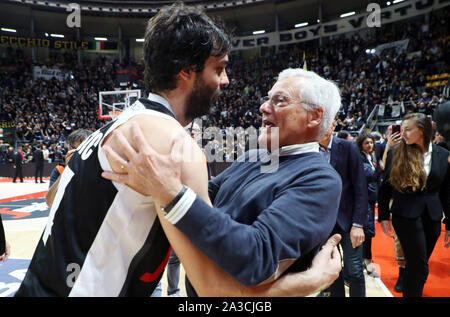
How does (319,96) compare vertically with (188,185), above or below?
above

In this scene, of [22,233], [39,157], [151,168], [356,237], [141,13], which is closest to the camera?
[151,168]

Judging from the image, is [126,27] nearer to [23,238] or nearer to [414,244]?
[23,238]

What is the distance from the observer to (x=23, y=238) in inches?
189

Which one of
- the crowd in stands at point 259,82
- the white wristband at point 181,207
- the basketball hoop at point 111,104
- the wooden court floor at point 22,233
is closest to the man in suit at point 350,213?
the wooden court floor at point 22,233

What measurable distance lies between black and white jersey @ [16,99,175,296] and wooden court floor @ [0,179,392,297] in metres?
2.21

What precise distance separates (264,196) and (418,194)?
2.11 meters

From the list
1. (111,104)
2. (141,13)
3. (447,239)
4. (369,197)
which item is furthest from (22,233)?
(141,13)

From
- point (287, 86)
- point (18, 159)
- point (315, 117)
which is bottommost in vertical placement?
point (18, 159)

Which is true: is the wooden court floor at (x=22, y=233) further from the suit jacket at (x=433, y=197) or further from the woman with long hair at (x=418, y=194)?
the suit jacket at (x=433, y=197)

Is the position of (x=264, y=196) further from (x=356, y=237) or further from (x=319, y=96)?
(x=356, y=237)

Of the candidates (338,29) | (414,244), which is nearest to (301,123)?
(414,244)

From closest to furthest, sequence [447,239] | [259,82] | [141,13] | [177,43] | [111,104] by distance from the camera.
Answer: [177,43] < [447,239] < [111,104] < [259,82] < [141,13]

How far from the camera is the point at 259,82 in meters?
20.6
